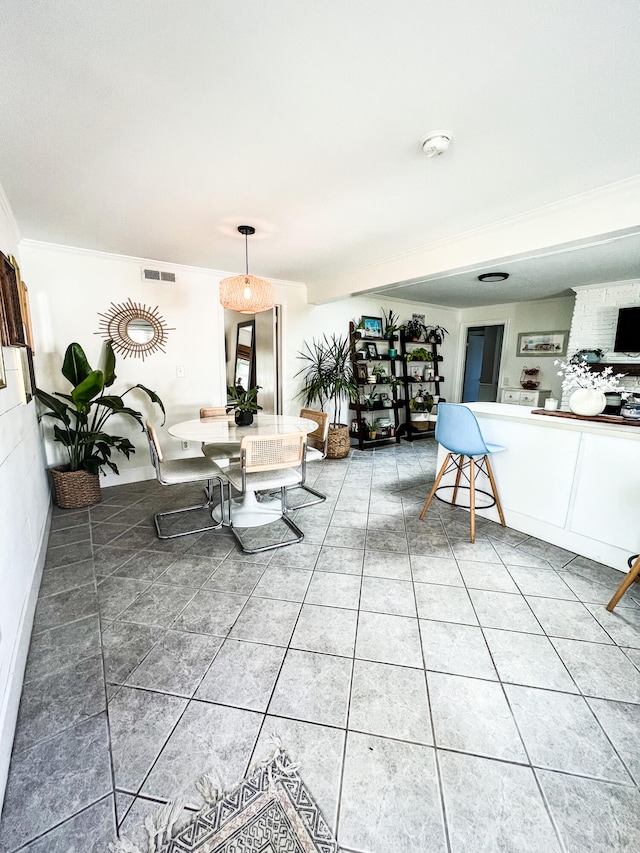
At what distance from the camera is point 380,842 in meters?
0.95

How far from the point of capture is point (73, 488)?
3.04 m

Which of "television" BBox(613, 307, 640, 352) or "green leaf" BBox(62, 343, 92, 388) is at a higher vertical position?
"television" BBox(613, 307, 640, 352)

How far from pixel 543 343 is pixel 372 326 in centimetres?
263

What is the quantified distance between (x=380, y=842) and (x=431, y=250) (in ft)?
11.1

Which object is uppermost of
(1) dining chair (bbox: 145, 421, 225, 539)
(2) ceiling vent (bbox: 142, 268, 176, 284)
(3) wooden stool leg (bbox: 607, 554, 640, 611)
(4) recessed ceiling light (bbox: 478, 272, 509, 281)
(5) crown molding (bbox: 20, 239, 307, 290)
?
(4) recessed ceiling light (bbox: 478, 272, 509, 281)

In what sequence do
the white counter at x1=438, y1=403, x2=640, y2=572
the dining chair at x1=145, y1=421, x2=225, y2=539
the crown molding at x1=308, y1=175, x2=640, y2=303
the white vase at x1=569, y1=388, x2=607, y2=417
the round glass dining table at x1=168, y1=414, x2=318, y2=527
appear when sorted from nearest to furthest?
the crown molding at x1=308, y1=175, x2=640, y2=303
the white counter at x1=438, y1=403, x2=640, y2=572
the white vase at x1=569, y1=388, x2=607, y2=417
the dining chair at x1=145, y1=421, x2=225, y2=539
the round glass dining table at x1=168, y1=414, x2=318, y2=527

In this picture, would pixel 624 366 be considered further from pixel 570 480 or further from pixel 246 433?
pixel 246 433

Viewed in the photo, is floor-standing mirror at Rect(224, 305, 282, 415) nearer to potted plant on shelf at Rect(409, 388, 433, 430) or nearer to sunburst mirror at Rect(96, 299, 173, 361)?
sunburst mirror at Rect(96, 299, 173, 361)

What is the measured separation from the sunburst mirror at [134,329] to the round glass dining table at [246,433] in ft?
3.89

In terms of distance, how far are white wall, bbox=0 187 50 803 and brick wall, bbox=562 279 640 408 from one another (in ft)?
18.8

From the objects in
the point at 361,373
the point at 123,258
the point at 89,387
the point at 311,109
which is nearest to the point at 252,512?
the point at 89,387

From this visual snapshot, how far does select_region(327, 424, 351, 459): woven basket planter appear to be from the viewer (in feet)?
14.9

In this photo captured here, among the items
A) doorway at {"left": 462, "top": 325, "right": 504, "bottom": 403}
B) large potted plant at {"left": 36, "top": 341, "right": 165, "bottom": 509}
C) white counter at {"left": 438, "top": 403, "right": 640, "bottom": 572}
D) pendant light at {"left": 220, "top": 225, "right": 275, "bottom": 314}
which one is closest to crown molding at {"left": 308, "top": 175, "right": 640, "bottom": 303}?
white counter at {"left": 438, "top": 403, "right": 640, "bottom": 572}

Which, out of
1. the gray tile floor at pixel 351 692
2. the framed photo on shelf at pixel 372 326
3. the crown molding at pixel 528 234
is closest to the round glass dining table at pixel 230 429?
the gray tile floor at pixel 351 692
